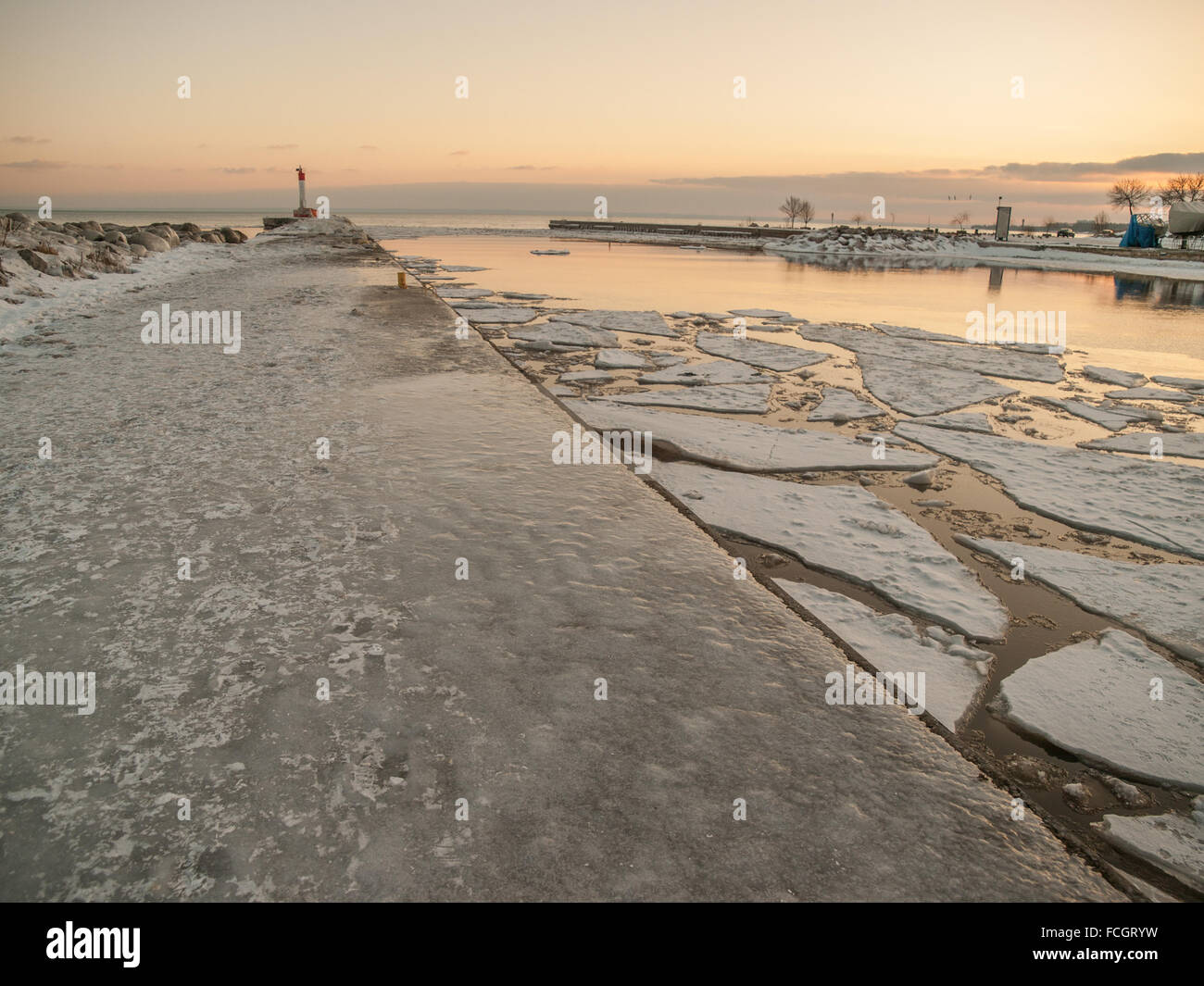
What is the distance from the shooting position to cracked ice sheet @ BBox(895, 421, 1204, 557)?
13.8ft

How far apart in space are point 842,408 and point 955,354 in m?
4.34

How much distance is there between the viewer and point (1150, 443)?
583 cm

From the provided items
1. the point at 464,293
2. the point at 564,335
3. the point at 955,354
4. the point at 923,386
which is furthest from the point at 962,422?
the point at 464,293

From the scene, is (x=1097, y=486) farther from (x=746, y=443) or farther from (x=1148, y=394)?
(x=1148, y=394)

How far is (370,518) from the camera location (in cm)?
Answer: 355

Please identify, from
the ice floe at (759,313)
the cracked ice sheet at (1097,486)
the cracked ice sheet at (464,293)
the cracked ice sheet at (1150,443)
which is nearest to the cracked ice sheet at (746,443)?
the cracked ice sheet at (1097,486)

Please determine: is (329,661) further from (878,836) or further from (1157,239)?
(1157,239)

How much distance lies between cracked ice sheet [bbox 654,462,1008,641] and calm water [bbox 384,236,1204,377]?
8033mm

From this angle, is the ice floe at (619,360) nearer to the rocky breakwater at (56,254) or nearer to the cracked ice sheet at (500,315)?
the cracked ice sheet at (500,315)

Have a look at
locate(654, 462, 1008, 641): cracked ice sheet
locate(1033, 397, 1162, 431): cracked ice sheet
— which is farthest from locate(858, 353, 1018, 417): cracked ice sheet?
locate(654, 462, 1008, 641): cracked ice sheet

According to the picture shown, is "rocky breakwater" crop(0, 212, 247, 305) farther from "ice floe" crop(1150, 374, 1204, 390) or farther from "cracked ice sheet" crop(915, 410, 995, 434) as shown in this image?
"ice floe" crop(1150, 374, 1204, 390)

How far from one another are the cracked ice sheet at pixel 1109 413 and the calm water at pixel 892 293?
3.09 meters
